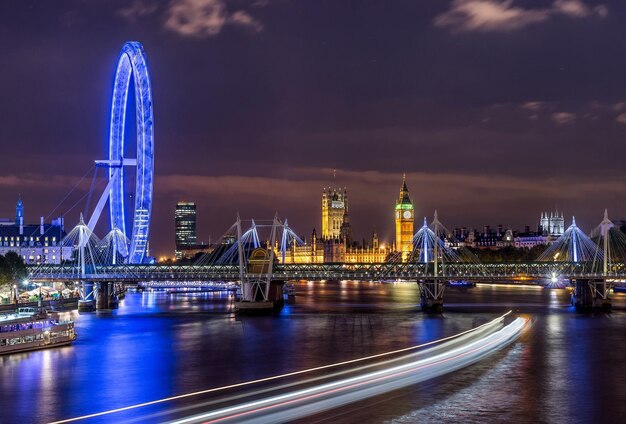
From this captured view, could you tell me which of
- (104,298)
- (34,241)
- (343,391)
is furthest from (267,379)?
(34,241)

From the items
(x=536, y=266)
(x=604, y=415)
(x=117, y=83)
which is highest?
(x=117, y=83)

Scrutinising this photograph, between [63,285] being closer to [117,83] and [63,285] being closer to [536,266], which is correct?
[117,83]

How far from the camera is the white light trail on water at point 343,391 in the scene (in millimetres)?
28625

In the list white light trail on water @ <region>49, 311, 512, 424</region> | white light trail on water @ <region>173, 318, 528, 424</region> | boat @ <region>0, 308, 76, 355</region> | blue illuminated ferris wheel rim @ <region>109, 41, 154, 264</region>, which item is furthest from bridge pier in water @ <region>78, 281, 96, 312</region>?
white light trail on water @ <region>173, 318, 528, 424</region>

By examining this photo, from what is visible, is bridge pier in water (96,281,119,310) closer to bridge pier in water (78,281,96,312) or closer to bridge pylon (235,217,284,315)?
bridge pier in water (78,281,96,312)

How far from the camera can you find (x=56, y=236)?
15238 centimetres

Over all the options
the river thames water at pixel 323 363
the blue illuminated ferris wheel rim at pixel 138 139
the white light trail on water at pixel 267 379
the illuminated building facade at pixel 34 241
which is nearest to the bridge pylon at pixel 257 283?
the river thames water at pixel 323 363

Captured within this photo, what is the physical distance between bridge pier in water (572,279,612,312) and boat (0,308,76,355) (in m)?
42.6

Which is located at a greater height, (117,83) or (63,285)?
(117,83)

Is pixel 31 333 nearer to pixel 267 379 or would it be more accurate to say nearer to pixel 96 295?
pixel 267 379

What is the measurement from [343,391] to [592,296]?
50596 millimetres

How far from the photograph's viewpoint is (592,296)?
79.8 metres

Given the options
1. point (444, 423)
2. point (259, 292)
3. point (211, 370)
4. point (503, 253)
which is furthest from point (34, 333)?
point (503, 253)

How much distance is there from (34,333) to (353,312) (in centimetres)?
3370
